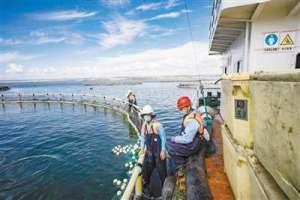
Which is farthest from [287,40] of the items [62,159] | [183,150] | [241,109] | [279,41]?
[62,159]

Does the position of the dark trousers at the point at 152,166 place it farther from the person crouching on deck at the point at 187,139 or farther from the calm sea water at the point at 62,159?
the calm sea water at the point at 62,159

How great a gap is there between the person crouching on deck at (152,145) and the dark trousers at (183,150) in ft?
2.25

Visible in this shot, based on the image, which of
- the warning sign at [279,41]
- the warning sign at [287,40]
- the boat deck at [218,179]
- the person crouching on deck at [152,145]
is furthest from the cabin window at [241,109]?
the warning sign at [287,40]

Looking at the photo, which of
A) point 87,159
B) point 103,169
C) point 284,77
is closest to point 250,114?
point 284,77

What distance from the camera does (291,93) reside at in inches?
50.9

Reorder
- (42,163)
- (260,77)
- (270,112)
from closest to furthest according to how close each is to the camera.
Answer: (270,112), (260,77), (42,163)

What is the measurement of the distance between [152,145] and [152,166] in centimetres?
69

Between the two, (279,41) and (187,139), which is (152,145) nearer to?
(187,139)

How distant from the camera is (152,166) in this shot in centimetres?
527

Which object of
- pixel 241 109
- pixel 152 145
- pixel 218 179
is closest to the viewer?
pixel 241 109

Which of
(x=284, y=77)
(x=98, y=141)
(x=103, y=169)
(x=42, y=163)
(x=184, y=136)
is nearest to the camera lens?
(x=284, y=77)

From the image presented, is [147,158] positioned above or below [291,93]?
below

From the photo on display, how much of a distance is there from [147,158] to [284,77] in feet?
14.3

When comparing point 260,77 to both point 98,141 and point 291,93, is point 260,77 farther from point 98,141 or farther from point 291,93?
point 98,141
